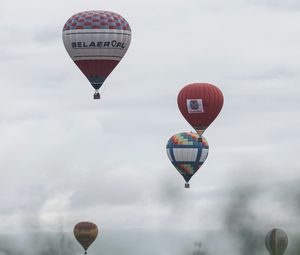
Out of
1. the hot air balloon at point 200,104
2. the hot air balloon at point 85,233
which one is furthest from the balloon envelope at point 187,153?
the hot air balloon at point 85,233

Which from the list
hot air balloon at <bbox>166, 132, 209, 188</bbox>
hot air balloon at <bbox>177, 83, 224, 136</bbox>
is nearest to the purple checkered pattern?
hot air balloon at <bbox>177, 83, 224, 136</bbox>

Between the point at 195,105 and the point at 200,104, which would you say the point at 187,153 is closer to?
the point at 195,105

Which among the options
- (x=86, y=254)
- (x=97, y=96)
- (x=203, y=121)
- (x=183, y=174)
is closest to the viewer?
(x=97, y=96)

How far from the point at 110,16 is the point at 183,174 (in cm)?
2283

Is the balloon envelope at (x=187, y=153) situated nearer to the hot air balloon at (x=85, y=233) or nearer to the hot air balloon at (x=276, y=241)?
the hot air balloon at (x=85, y=233)

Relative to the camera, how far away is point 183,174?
133250 mm

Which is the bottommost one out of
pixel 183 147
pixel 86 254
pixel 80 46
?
pixel 86 254

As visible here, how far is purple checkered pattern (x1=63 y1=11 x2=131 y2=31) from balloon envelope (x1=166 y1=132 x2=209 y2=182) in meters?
20.8

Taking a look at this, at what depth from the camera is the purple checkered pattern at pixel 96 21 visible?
11444 centimetres

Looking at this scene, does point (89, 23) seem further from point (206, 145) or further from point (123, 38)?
point (206, 145)

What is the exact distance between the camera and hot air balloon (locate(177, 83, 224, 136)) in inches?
4771

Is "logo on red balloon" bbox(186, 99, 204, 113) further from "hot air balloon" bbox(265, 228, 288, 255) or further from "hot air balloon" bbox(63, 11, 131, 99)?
"hot air balloon" bbox(265, 228, 288, 255)

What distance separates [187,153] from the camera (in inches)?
5261

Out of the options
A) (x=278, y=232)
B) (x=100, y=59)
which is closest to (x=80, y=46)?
(x=100, y=59)
